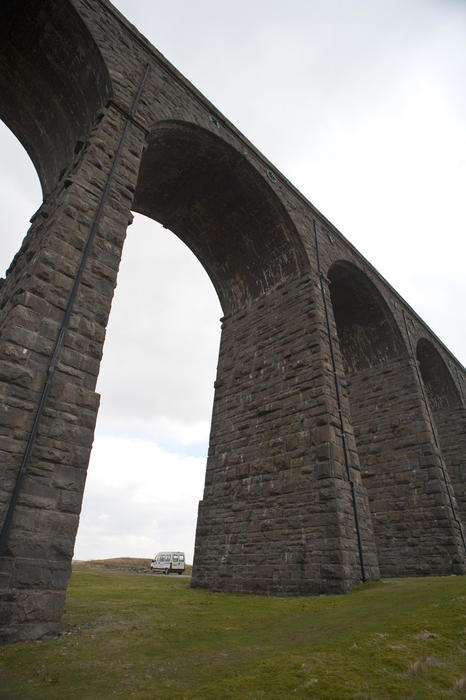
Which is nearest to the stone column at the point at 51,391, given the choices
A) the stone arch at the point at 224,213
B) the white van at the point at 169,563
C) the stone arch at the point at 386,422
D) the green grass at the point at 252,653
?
the green grass at the point at 252,653

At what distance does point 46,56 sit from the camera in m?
8.93

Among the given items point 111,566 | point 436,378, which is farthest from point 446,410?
point 111,566

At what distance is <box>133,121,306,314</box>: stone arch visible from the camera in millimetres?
11828

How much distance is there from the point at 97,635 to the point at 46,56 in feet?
36.0

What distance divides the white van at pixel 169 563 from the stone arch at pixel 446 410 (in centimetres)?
1584

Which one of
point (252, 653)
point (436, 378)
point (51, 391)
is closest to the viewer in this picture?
point (252, 653)

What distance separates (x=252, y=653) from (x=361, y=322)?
1467cm

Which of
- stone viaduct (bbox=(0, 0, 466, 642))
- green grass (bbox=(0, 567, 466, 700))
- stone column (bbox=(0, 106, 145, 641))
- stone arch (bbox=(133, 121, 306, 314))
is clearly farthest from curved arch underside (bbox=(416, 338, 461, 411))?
stone column (bbox=(0, 106, 145, 641))

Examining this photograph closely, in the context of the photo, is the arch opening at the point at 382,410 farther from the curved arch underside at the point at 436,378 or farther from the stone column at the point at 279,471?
the curved arch underside at the point at 436,378

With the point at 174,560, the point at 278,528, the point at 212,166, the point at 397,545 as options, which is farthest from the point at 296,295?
the point at 174,560

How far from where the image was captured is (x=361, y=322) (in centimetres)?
1678

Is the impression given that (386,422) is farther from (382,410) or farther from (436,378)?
(436,378)

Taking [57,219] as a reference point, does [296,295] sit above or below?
above

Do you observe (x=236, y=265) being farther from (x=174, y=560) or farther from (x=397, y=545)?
(x=174, y=560)
